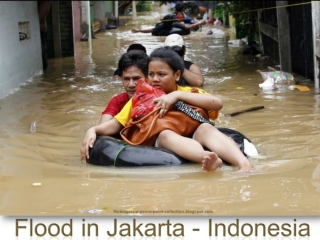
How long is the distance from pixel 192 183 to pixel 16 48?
700cm

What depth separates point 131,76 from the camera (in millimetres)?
6105

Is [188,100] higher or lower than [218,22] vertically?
lower

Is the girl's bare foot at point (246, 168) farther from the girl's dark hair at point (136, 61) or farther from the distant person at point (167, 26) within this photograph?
the distant person at point (167, 26)

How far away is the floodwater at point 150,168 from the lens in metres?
4.35

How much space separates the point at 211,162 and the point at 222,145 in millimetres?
315

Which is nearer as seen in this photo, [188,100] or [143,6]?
[188,100]

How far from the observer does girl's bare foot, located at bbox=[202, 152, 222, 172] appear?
5.03m

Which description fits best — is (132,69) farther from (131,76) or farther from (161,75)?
(161,75)

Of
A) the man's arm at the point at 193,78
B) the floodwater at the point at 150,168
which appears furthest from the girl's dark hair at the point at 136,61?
the man's arm at the point at 193,78

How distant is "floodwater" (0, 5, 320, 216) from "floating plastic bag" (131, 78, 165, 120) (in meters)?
0.51

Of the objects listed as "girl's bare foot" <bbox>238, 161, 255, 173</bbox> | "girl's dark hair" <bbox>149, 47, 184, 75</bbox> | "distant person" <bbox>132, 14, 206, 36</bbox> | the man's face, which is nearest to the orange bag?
"girl's dark hair" <bbox>149, 47, 184, 75</bbox>

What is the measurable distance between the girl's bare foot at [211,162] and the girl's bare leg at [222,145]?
0.16 metres

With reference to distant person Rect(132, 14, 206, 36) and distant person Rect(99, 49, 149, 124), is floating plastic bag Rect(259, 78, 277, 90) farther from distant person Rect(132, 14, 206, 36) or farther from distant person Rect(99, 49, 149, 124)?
distant person Rect(132, 14, 206, 36)

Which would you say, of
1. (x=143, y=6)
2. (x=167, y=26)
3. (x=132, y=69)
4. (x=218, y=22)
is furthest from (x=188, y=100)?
(x=143, y=6)
